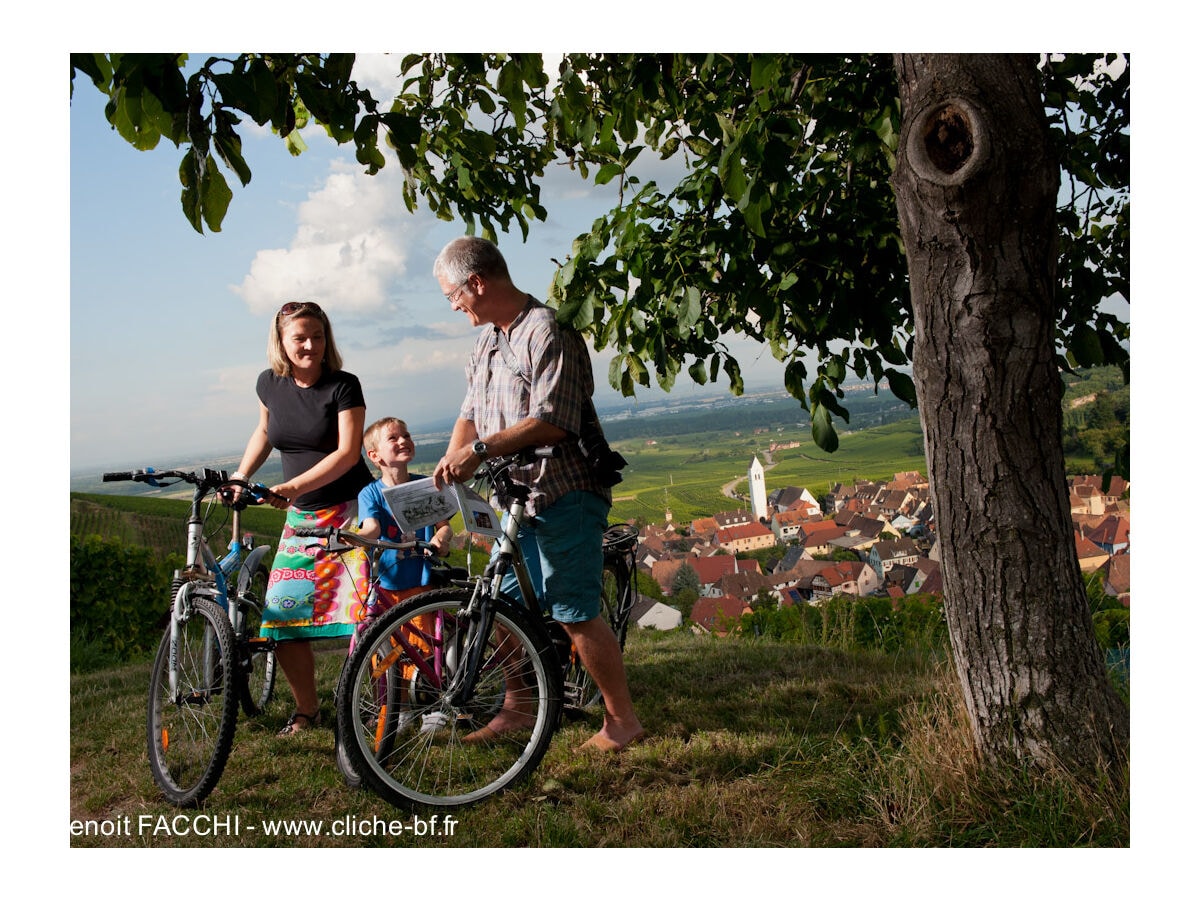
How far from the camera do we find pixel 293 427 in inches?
117

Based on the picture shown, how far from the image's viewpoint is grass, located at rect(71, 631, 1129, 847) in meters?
2.42

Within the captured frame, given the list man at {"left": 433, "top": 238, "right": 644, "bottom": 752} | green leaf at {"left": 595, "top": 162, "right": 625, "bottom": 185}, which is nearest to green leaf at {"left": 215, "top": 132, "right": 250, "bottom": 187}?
man at {"left": 433, "top": 238, "right": 644, "bottom": 752}

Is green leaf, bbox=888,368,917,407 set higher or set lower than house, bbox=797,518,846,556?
higher

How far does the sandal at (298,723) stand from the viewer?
314cm

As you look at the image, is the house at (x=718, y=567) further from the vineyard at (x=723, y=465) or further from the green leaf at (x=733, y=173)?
the green leaf at (x=733, y=173)

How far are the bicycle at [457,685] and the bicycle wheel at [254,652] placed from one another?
46 centimetres

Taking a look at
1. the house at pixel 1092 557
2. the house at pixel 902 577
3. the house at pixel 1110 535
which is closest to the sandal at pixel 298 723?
the house at pixel 902 577

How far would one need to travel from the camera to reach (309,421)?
2963 millimetres

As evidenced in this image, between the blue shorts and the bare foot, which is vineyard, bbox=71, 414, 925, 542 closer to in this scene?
the blue shorts

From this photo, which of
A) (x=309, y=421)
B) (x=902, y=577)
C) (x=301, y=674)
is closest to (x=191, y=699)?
(x=301, y=674)

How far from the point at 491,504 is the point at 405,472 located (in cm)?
45

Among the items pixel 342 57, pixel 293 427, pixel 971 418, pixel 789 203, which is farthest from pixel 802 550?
pixel 342 57

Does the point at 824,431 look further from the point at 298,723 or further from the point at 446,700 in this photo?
the point at 298,723

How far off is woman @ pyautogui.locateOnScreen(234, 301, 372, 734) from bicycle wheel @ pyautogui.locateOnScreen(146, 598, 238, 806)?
25 centimetres
